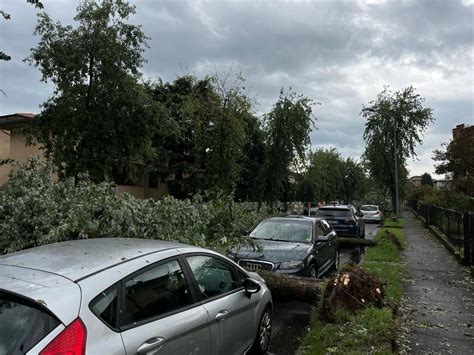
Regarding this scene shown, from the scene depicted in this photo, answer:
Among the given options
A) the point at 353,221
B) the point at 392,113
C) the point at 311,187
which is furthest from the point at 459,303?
the point at 311,187

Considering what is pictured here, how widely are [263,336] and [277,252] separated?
317cm

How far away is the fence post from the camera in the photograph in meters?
10.3

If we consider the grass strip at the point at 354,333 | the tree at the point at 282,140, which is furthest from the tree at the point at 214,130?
the grass strip at the point at 354,333

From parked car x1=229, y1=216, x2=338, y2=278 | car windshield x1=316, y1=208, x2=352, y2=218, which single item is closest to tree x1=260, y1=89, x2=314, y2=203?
car windshield x1=316, y1=208, x2=352, y2=218

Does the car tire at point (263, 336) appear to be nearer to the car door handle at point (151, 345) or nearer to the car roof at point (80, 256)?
the car roof at point (80, 256)

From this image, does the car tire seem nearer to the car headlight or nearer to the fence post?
the car headlight

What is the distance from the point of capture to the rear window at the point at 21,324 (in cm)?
232

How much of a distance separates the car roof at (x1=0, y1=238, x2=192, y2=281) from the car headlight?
4.36m

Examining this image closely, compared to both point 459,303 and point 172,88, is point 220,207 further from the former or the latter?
point 172,88

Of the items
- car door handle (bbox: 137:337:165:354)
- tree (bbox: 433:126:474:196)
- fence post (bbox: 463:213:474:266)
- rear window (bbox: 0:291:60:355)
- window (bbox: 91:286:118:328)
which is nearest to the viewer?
rear window (bbox: 0:291:60:355)

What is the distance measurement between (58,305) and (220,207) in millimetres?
5523

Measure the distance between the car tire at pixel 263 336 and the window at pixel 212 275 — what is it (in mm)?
819

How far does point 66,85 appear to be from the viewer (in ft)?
50.5

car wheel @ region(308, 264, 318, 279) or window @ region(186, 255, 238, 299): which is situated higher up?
window @ region(186, 255, 238, 299)
